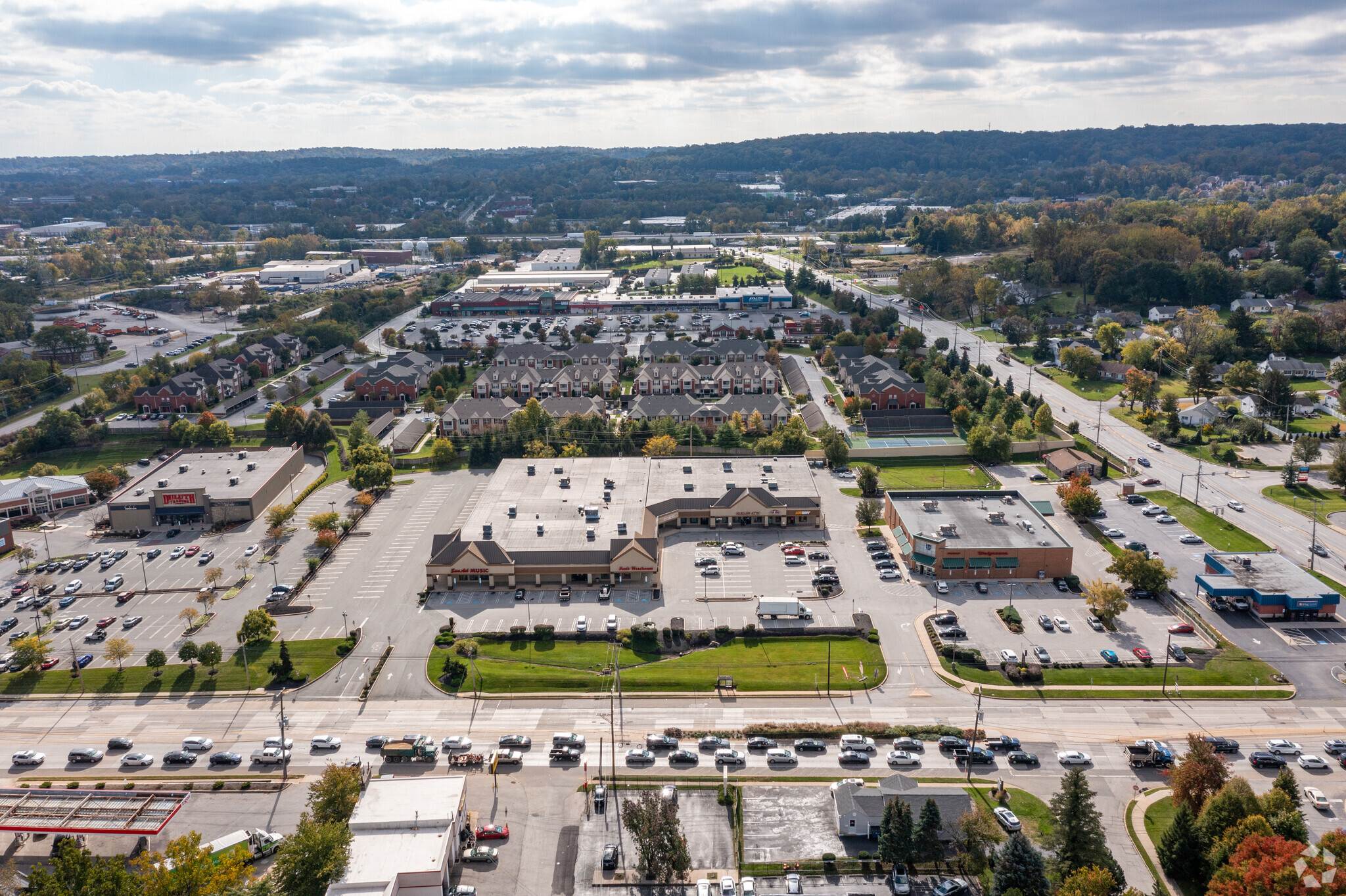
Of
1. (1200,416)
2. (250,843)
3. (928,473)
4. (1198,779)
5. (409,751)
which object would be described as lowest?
(250,843)

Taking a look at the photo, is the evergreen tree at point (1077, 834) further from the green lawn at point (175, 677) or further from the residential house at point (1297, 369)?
the residential house at point (1297, 369)

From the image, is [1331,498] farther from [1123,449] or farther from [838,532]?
[838,532]

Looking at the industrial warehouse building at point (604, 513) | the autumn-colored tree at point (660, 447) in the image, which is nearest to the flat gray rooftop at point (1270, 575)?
the industrial warehouse building at point (604, 513)

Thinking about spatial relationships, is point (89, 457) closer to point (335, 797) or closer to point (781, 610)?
point (335, 797)

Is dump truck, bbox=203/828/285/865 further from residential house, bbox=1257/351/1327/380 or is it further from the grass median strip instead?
residential house, bbox=1257/351/1327/380

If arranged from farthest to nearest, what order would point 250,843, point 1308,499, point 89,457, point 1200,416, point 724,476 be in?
point 89,457, point 1200,416, point 724,476, point 1308,499, point 250,843

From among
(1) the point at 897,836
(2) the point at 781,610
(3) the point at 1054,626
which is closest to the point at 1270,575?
(3) the point at 1054,626
